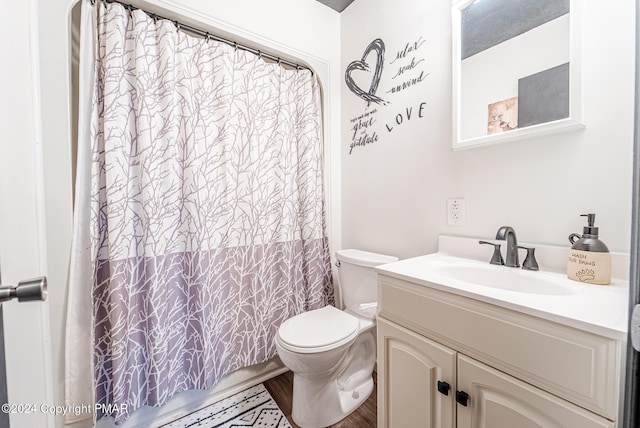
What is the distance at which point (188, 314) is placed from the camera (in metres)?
1.26

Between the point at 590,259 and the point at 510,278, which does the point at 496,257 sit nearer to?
the point at 510,278

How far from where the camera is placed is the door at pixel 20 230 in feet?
1.79

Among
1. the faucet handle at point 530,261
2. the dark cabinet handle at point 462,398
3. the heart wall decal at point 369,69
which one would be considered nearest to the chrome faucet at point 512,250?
the faucet handle at point 530,261

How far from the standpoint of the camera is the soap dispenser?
2.35 ft

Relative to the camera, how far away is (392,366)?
93cm

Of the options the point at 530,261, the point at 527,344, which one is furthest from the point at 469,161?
the point at 527,344

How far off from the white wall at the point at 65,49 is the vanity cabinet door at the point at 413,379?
1.37 meters

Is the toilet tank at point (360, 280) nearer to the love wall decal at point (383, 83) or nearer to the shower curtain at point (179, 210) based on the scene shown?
the shower curtain at point (179, 210)

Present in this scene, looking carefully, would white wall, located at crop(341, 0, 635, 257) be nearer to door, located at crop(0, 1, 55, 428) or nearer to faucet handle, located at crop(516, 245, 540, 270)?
faucet handle, located at crop(516, 245, 540, 270)

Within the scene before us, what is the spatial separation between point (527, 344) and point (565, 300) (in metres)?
0.16

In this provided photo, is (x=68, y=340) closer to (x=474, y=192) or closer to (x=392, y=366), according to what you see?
(x=392, y=366)

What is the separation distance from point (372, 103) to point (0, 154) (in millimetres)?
1565

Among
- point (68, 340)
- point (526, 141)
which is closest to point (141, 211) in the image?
point (68, 340)

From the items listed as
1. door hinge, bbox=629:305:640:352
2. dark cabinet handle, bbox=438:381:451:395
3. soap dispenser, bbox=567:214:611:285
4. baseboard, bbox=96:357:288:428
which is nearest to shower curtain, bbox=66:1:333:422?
baseboard, bbox=96:357:288:428
